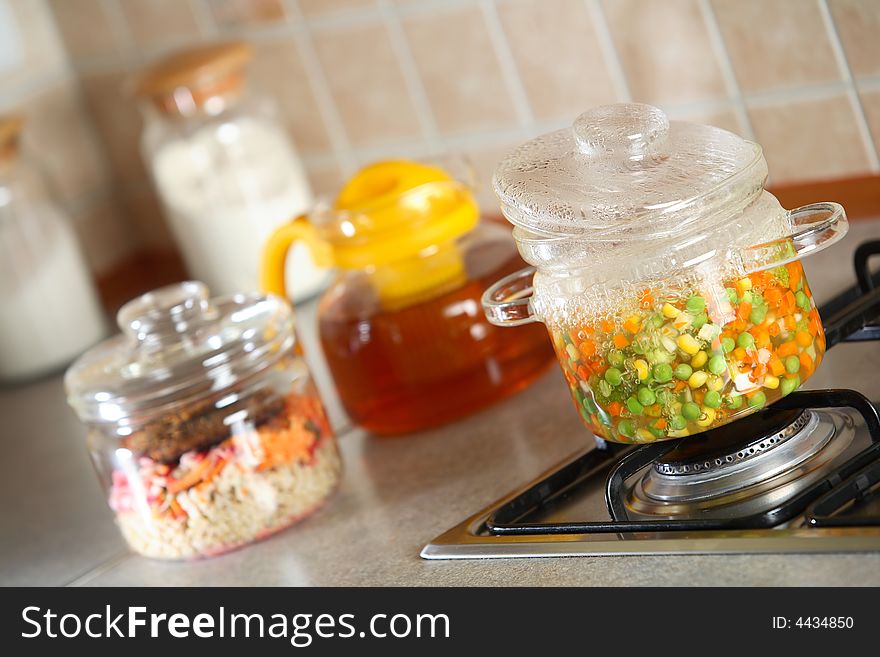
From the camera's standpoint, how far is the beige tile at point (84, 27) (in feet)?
5.57

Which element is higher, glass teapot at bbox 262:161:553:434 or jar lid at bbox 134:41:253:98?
jar lid at bbox 134:41:253:98

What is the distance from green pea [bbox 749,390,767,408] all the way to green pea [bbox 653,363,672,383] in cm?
5

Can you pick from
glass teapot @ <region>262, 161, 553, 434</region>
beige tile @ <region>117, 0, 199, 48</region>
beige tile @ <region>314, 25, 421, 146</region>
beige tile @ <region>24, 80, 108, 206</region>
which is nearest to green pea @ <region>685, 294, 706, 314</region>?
glass teapot @ <region>262, 161, 553, 434</region>

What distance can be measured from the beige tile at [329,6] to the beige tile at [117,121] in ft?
1.25

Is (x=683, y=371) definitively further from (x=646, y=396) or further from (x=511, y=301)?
(x=511, y=301)

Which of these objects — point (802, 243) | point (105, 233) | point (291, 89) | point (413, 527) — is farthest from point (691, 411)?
point (105, 233)

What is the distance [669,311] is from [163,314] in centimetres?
42

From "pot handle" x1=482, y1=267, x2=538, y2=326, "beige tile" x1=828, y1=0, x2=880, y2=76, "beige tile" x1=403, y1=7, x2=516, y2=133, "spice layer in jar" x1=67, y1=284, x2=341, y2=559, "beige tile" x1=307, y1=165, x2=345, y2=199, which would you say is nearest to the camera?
"pot handle" x1=482, y1=267, x2=538, y2=326

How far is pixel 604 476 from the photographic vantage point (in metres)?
0.80

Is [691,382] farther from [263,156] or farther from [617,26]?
[263,156]

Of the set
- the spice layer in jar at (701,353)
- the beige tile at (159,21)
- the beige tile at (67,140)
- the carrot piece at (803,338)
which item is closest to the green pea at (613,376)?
the spice layer in jar at (701,353)

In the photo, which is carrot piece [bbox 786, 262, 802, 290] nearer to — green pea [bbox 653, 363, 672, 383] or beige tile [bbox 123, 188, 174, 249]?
green pea [bbox 653, 363, 672, 383]

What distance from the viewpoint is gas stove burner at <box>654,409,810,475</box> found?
71 cm

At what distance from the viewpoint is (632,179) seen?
27.0 inches
